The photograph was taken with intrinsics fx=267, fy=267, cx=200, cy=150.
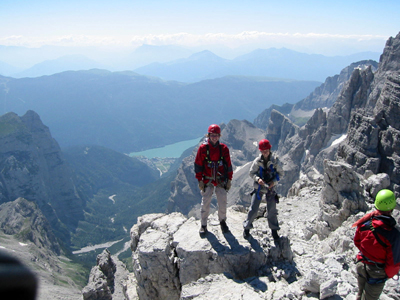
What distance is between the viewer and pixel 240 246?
461 inches

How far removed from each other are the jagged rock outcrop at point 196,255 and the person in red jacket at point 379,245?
449 cm

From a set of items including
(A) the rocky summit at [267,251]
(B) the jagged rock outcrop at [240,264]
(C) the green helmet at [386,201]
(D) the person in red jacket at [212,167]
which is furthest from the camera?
(D) the person in red jacket at [212,167]

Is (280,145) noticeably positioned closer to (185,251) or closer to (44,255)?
(44,255)

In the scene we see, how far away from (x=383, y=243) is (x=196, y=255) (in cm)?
712

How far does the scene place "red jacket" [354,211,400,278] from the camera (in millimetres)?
6816

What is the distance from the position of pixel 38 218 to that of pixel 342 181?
549 feet

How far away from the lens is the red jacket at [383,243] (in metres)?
6.82

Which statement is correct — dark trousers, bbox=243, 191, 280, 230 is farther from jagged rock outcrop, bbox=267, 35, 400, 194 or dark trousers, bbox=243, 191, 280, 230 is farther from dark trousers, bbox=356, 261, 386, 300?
jagged rock outcrop, bbox=267, 35, 400, 194

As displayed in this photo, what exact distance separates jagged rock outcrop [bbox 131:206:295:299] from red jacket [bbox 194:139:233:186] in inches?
114

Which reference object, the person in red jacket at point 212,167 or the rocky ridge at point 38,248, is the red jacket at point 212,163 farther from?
the rocky ridge at point 38,248

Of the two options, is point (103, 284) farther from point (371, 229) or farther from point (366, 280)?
point (371, 229)

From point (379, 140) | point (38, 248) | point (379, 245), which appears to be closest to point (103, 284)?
point (379, 245)

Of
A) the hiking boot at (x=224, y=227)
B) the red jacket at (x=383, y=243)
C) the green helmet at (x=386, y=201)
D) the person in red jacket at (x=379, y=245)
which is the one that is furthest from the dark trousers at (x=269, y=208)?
the green helmet at (x=386, y=201)

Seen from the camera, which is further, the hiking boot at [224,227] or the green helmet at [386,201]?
the hiking boot at [224,227]
